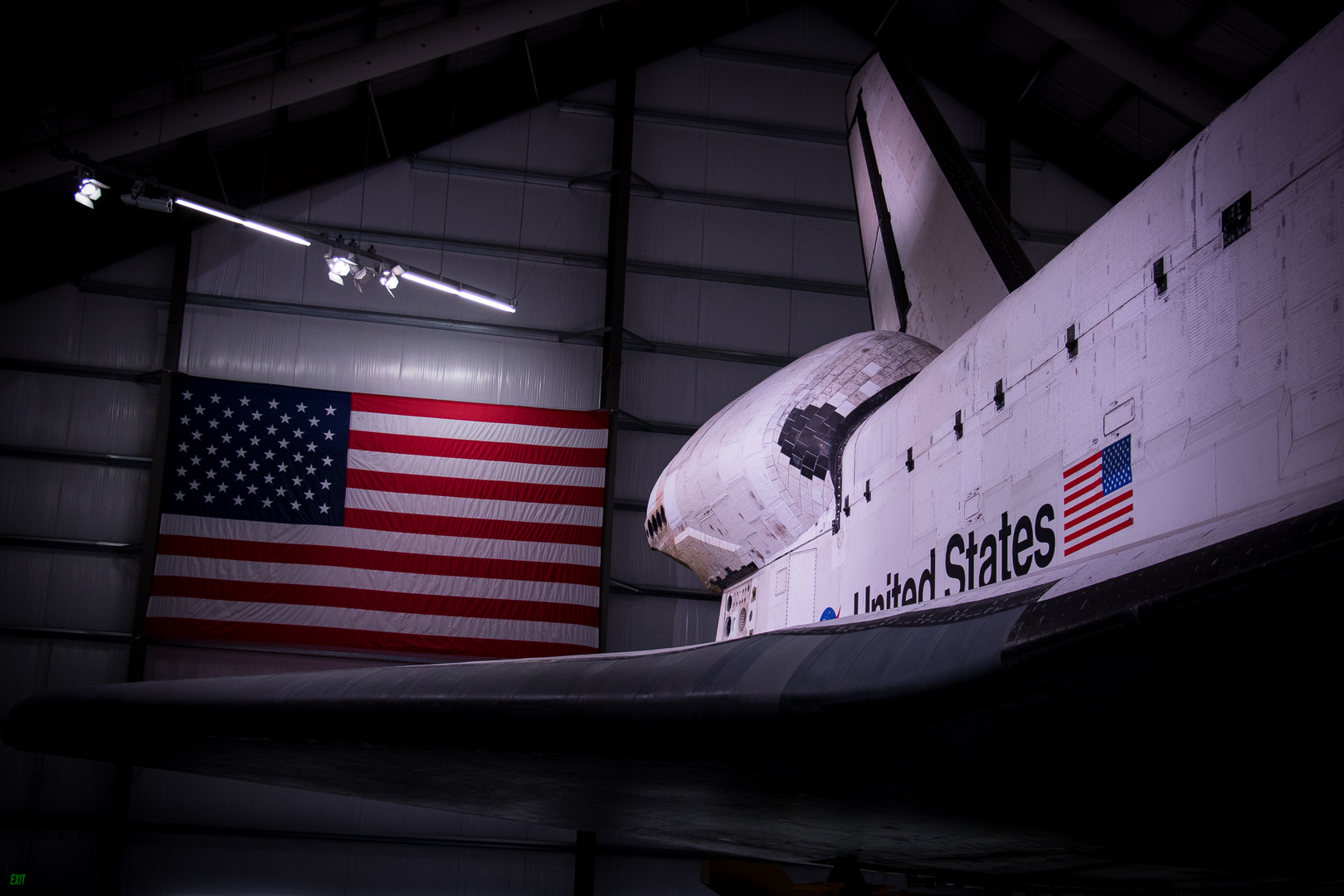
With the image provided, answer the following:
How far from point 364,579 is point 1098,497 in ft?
30.5

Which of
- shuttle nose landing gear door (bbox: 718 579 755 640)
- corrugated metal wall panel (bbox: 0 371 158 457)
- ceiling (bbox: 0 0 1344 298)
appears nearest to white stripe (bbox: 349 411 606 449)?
corrugated metal wall panel (bbox: 0 371 158 457)

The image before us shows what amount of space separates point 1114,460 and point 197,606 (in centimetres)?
989

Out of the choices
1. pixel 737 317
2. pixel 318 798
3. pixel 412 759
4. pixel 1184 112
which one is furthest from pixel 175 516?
pixel 1184 112

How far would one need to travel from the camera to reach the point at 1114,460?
178cm

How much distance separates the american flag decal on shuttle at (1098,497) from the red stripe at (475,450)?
9.13 meters

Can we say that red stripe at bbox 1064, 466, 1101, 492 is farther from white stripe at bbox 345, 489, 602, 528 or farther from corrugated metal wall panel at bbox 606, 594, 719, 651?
corrugated metal wall panel at bbox 606, 594, 719, 651

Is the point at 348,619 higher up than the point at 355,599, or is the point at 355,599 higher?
the point at 355,599

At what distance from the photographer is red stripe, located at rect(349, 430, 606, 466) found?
10.5 metres

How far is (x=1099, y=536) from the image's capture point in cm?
179

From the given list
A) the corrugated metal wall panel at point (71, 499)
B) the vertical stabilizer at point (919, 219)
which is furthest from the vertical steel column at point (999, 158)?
the corrugated metal wall panel at point (71, 499)

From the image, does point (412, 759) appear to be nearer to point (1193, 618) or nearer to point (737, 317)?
point (1193, 618)

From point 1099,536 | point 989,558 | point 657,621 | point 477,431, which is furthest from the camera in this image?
point 657,621

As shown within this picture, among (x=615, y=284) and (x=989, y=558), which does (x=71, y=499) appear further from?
(x=989, y=558)

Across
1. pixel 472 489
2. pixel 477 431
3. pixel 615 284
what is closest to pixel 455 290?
pixel 477 431
